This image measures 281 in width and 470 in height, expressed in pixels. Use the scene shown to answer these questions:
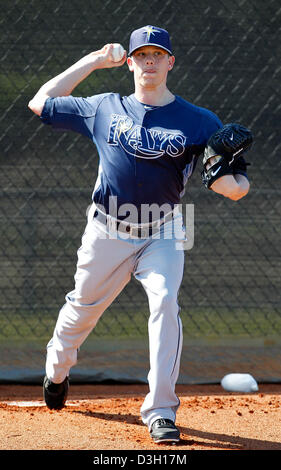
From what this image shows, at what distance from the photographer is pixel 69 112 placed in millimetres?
3598

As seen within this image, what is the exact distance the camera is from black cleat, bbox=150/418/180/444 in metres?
3.23

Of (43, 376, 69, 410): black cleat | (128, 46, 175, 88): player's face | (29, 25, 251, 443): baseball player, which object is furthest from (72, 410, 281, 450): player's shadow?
(128, 46, 175, 88): player's face

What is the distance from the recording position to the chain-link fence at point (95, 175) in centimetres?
461

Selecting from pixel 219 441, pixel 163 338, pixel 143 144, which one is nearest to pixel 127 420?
pixel 219 441

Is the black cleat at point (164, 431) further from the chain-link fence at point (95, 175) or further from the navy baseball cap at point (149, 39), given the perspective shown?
the navy baseball cap at point (149, 39)

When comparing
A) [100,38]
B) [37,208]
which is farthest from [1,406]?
[100,38]

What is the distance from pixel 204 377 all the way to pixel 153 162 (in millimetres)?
1716

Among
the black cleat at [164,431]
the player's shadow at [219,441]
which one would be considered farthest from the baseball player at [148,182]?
the player's shadow at [219,441]

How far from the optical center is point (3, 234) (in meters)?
4.70

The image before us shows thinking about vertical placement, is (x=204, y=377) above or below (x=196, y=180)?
below

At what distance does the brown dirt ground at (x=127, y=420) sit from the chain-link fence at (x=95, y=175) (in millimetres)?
172

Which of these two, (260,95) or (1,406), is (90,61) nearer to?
(260,95)

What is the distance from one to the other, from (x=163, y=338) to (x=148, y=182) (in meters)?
0.68

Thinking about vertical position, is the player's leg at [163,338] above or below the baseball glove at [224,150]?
below
